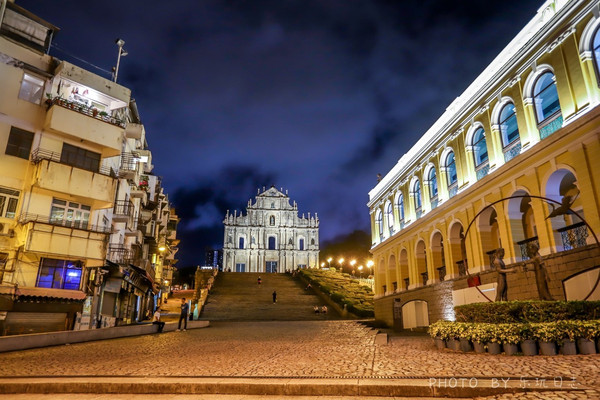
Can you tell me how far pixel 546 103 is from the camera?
1602cm

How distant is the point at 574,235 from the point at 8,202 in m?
22.3

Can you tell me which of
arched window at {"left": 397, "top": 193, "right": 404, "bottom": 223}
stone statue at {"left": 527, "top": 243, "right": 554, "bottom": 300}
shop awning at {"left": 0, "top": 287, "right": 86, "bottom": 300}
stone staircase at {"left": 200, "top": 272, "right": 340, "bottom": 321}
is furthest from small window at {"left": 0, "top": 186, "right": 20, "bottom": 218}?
arched window at {"left": 397, "top": 193, "right": 404, "bottom": 223}

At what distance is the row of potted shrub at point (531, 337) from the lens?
820cm

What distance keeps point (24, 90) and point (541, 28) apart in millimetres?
22260

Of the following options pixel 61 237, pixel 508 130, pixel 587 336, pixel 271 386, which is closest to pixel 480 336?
pixel 587 336

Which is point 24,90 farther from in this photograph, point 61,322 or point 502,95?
point 502,95

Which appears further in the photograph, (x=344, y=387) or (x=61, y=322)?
(x=61, y=322)

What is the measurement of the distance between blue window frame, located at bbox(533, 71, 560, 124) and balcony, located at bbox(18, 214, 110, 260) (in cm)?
2014

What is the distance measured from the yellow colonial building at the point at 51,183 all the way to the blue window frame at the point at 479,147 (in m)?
18.2

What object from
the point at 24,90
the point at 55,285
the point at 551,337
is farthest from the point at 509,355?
the point at 24,90

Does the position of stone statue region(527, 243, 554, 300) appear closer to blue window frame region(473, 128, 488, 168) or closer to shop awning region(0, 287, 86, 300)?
blue window frame region(473, 128, 488, 168)

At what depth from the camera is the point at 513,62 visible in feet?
52.5

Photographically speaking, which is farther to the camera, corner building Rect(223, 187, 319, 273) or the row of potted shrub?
corner building Rect(223, 187, 319, 273)

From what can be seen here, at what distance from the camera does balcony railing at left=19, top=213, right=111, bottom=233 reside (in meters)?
17.3
